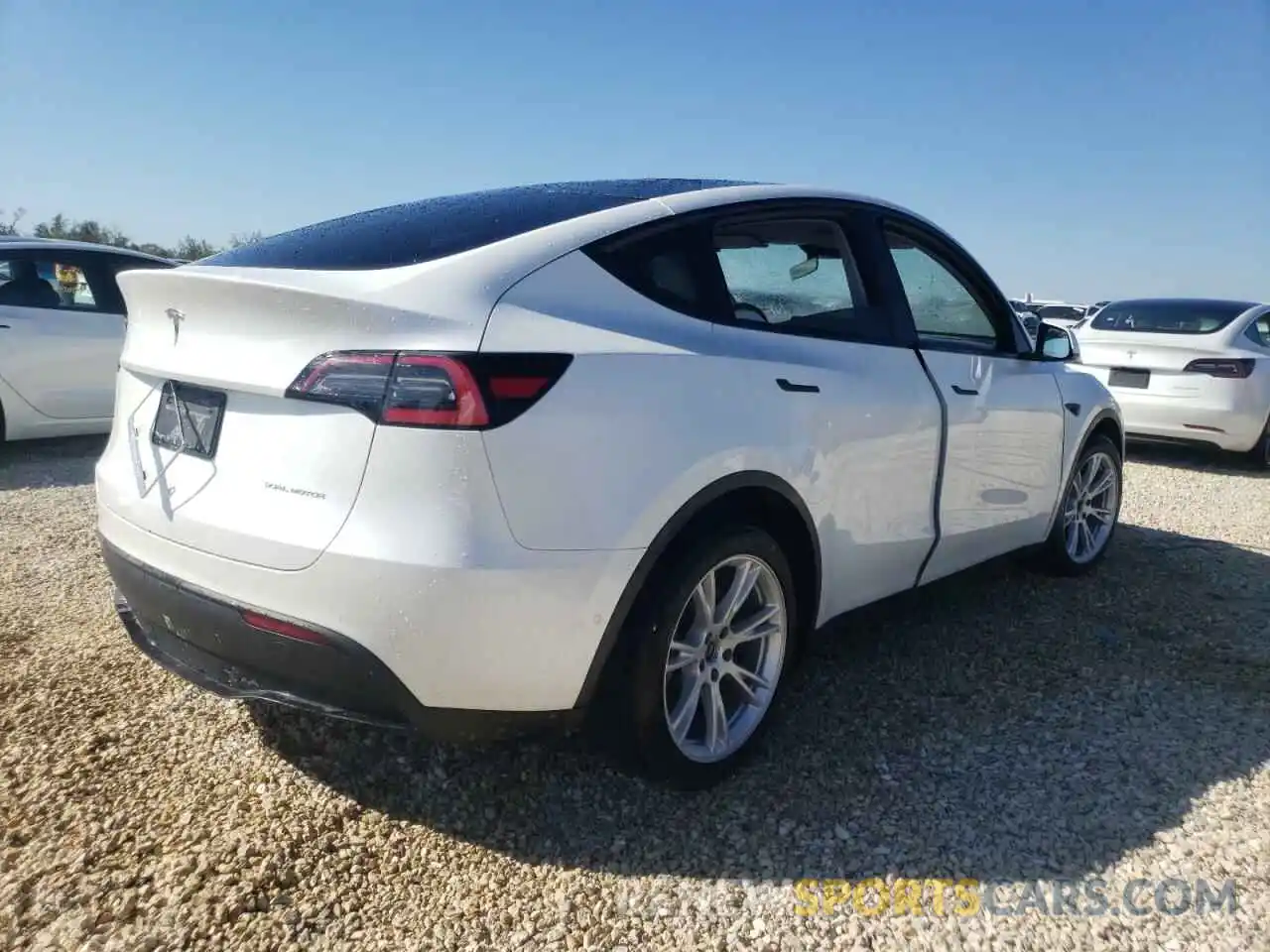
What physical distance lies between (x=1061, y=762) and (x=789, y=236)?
1.85 meters

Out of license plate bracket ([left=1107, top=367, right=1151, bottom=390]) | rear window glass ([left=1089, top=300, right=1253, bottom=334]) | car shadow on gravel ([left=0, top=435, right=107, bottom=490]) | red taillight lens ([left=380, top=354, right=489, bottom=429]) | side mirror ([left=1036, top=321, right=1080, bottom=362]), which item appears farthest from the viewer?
rear window glass ([left=1089, top=300, right=1253, bottom=334])

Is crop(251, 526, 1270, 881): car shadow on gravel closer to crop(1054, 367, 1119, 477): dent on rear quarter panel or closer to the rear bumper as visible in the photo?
crop(1054, 367, 1119, 477): dent on rear quarter panel

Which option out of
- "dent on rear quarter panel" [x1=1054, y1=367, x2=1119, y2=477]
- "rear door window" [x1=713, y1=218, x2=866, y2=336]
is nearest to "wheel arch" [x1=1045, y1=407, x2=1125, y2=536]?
"dent on rear quarter panel" [x1=1054, y1=367, x2=1119, y2=477]

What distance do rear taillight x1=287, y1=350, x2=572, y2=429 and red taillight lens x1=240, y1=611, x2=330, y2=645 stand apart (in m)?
0.50

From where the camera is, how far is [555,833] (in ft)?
8.07

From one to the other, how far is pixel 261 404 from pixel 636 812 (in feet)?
4.66

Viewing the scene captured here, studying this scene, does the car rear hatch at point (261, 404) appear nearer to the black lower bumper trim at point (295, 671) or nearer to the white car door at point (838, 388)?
the black lower bumper trim at point (295, 671)

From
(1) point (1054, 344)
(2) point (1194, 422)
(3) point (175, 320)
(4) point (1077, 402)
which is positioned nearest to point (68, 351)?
(3) point (175, 320)

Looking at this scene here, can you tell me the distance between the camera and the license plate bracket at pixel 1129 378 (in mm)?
8266

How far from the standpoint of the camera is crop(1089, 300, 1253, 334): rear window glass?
27.5 ft

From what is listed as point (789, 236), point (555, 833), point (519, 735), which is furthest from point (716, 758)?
point (789, 236)

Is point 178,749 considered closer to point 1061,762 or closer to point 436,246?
point 436,246

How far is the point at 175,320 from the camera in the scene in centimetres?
244

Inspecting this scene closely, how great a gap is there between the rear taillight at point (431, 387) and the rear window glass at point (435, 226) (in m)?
0.32
